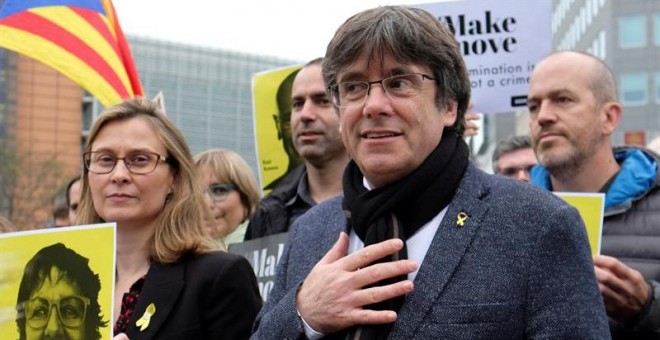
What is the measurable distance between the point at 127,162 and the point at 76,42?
254cm

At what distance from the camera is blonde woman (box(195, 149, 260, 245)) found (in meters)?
5.88

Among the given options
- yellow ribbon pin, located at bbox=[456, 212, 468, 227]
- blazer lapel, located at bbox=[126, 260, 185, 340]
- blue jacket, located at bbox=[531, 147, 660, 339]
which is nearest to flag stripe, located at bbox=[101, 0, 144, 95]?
→ blazer lapel, located at bbox=[126, 260, 185, 340]

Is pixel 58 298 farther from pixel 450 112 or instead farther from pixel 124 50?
pixel 124 50

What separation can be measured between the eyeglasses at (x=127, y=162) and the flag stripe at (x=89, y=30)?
7.58ft

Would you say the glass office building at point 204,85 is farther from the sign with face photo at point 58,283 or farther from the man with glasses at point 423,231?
the man with glasses at point 423,231

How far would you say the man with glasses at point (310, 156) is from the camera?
4.75 meters

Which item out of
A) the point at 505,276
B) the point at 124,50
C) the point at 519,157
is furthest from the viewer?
the point at 519,157

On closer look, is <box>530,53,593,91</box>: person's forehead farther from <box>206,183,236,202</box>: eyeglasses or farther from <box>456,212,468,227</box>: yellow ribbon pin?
<box>206,183,236,202</box>: eyeglasses

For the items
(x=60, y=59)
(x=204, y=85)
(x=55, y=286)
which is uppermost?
(x=204, y=85)

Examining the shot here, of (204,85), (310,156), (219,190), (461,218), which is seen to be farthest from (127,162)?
(204,85)

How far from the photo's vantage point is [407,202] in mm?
2666

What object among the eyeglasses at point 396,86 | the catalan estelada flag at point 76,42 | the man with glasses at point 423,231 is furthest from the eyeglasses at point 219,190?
the eyeglasses at point 396,86

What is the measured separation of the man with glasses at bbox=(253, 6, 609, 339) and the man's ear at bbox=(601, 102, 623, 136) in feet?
5.02

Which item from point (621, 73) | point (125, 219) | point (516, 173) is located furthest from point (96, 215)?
point (621, 73)
